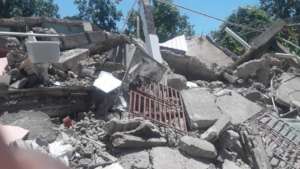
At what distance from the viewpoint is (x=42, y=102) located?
21.2 feet

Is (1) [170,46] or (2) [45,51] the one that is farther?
(1) [170,46]

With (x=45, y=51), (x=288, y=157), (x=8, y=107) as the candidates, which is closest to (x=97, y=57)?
(x=45, y=51)

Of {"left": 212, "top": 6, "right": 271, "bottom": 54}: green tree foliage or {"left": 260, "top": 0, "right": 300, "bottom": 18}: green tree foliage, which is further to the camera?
{"left": 260, "top": 0, "right": 300, "bottom": 18}: green tree foliage

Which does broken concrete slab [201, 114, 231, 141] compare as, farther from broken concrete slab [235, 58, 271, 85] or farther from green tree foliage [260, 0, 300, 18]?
green tree foliage [260, 0, 300, 18]

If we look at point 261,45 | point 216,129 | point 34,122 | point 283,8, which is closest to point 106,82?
point 34,122

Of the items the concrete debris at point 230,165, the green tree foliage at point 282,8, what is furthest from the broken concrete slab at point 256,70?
the green tree foliage at point 282,8

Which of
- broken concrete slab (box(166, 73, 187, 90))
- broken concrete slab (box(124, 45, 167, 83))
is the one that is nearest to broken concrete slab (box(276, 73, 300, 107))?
broken concrete slab (box(166, 73, 187, 90))

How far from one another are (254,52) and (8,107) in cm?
544

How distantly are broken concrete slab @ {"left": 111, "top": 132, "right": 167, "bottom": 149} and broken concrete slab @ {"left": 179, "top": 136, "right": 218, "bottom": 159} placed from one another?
0.96 ft

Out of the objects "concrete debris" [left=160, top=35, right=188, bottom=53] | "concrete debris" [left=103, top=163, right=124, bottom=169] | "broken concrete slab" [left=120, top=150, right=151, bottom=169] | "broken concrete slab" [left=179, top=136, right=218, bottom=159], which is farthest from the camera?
"concrete debris" [left=160, top=35, right=188, bottom=53]

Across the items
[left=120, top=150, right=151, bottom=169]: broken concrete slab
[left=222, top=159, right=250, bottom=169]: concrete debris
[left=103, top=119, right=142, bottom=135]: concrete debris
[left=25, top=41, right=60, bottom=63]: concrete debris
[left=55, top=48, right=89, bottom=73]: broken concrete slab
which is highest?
[left=25, top=41, right=60, bottom=63]: concrete debris

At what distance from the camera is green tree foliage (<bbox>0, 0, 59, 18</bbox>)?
60.7ft

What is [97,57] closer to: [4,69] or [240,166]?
[4,69]

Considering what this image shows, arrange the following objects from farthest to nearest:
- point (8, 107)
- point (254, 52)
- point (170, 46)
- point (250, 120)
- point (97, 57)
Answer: point (170, 46), point (254, 52), point (97, 57), point (250, 120), point (8, 107)
